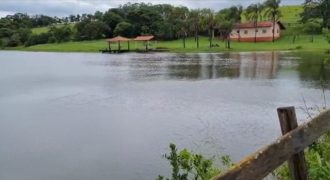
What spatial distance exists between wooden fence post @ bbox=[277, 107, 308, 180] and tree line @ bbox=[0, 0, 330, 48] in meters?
95.8

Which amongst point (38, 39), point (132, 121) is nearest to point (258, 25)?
point (38, 39)

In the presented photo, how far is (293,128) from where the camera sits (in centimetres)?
479

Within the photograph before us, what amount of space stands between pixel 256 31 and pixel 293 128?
347 ft

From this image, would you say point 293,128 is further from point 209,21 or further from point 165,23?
point 165,23

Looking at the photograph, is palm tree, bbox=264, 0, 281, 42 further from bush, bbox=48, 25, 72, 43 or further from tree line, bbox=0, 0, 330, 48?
bush, bbox=48, 25, 72, 43

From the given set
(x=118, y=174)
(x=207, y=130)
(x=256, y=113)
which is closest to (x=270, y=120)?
(x=256, y=113)

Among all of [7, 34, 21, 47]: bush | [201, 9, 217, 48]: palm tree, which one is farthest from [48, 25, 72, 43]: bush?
[201, 9, 217, 48]: palm tree

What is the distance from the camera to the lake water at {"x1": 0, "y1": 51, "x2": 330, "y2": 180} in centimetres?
1555

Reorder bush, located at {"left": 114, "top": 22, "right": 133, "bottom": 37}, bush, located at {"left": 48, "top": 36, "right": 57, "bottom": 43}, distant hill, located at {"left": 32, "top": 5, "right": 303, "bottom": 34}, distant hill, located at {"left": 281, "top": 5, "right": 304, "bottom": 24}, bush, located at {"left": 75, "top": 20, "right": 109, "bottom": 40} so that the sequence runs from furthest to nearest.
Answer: bush, located at {"left": 48, "top": 36, "right": 57, "bottom": 43} < bush, located at {"left": 75, "top": 20, "right": 109, "bottom": 40} < bush, located at {"left": 114, "top": 22, "right": 133, "bottom": 37} < distant hill, located at {"left": 281, "top": 5, "right": 304, "bottom": 24} < distant hill, located at {"left": 32, "top": 5, "right": 303, "bottom": 34}

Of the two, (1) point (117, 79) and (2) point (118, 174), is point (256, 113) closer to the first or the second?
(2) point (118, 174)

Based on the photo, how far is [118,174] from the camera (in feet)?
47.0

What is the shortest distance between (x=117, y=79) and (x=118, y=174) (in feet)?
99.3

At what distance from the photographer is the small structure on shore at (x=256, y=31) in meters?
106

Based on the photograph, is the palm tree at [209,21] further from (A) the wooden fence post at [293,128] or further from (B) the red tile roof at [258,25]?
(A) the wooden fence post at [293,128]
